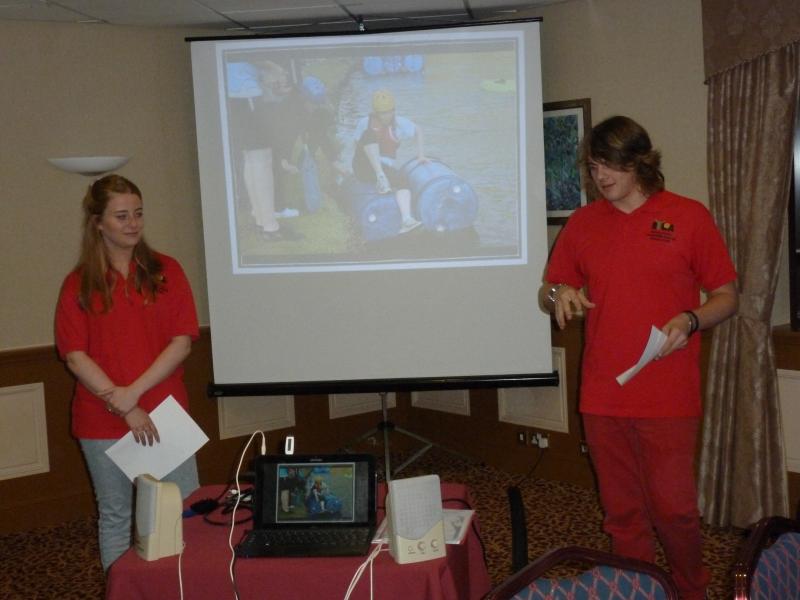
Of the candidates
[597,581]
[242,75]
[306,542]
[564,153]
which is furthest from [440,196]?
[597,581]

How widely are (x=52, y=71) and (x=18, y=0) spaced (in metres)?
0.56

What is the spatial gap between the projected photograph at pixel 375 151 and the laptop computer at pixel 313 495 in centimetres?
218

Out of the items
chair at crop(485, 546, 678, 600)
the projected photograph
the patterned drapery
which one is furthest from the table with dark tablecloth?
the patterned drapery

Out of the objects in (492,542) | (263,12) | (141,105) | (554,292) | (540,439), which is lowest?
(492,542)

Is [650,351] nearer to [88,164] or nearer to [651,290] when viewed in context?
→ [651,290]

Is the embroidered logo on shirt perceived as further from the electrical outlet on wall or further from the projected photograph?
the electrical outlet on wall

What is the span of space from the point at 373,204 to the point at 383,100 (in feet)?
1.67

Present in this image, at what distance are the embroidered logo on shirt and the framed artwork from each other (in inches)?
74.7

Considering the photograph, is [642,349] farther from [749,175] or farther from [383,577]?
[749,175]

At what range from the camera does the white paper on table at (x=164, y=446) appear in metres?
2.81

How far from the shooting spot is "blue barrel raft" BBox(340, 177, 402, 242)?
14.4 feet

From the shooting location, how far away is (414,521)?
2.05 m

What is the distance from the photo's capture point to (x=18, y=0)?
3.96 m

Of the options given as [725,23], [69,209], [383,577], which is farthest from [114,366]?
[725,23]
